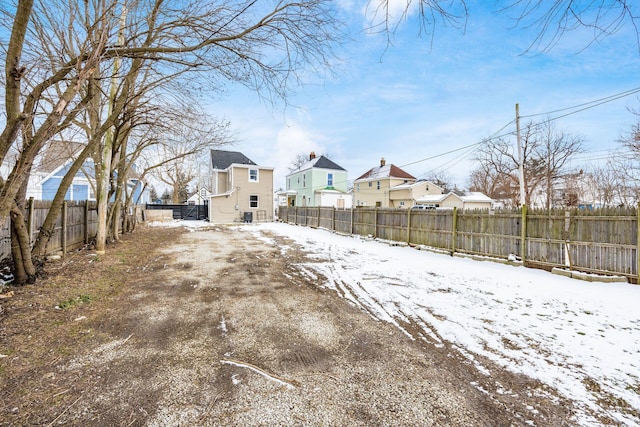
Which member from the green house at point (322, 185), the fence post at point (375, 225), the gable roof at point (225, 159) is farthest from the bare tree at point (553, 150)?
the gable roof at point (225, 159)

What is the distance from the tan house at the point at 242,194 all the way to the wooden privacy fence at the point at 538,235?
15.6m

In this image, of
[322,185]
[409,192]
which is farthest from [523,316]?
[322,185]

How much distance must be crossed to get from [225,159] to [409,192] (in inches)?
728

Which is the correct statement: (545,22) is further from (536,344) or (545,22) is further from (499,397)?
(536,344)

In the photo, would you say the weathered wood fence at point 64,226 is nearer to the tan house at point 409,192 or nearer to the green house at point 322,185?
the green house at point 322,185

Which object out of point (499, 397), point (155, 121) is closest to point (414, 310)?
point (499, 397)

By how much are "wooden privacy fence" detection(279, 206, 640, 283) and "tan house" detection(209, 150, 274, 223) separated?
15558 millimetres

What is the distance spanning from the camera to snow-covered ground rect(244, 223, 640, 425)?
8.75ft

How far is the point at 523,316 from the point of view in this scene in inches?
163

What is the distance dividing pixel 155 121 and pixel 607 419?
10.9 meters

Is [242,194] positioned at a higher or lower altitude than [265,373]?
higher

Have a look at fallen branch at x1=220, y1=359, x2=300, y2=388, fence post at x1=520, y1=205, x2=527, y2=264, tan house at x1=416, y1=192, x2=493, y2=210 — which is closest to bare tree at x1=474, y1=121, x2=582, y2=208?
tan house at x1=416, y1=192, x2=493, y2=210

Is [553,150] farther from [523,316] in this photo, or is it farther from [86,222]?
[86,222]

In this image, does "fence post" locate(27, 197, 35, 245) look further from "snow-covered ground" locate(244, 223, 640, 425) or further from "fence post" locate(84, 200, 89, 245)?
"snow-covered ground" locate(244, 223, 640, 425)
